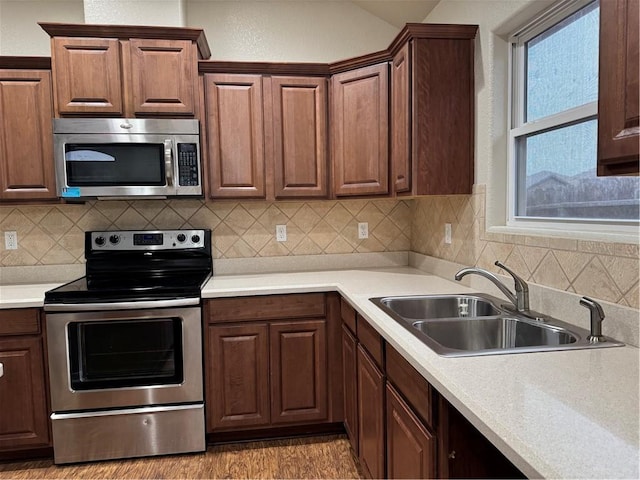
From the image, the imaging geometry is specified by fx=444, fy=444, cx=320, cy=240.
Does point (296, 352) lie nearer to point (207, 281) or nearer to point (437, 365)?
point (207, 281)

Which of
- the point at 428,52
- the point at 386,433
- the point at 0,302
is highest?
the point at 428,52

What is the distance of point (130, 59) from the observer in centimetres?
242

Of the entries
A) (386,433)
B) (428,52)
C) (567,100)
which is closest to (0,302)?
(386,433)

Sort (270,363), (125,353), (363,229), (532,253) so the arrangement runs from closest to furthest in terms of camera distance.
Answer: (532,253) < (125,353) < (270,363) < (363,229)

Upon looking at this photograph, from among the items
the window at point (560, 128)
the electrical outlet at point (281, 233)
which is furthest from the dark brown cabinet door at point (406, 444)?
the electrical outlet at point (281, 233)

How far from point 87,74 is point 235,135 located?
84 cm

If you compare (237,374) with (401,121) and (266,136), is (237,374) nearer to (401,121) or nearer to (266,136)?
(266,136)

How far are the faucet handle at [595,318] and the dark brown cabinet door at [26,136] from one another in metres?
2.64

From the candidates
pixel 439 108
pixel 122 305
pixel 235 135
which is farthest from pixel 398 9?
pixel 122 305

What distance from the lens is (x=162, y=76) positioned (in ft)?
8.04

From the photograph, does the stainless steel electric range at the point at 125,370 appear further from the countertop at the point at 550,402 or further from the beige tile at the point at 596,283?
the beige tile at the point at 596,283

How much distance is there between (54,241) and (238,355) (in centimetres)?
143

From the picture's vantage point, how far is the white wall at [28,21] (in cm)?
271

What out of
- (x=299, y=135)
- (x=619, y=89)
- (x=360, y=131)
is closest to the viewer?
(x=619, y=89)
